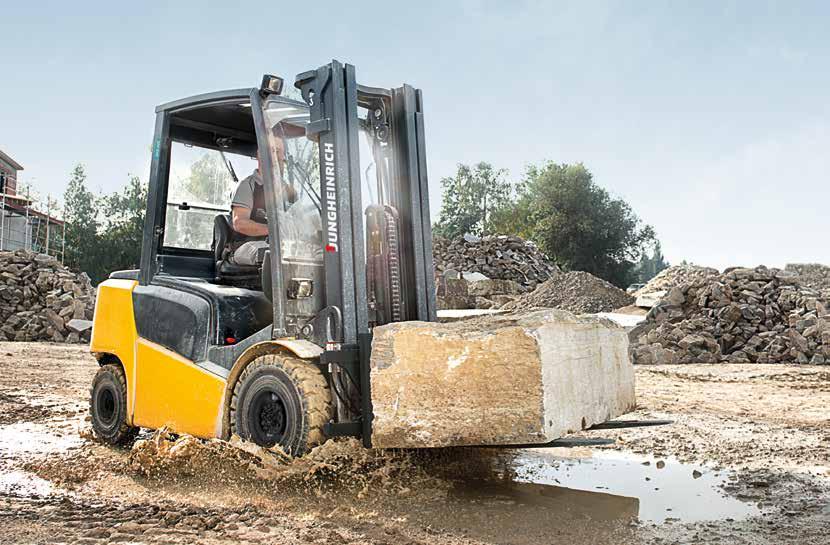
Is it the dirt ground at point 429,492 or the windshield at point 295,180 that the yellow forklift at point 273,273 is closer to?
the windshield at point 295,180

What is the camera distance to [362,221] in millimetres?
4688

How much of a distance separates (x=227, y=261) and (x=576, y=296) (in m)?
20.1

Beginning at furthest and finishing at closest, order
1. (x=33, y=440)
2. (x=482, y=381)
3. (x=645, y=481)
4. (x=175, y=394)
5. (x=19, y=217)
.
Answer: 1. (x=19, y=217)
2. (x=33, y=440)
3. (x=175, y=394)
4. (x=645, y=481)
5. (x=482, y=381)

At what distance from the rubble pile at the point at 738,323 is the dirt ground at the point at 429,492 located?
7.35 m

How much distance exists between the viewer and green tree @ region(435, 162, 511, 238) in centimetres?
5500

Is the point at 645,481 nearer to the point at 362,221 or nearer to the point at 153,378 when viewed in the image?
the point at 362,221

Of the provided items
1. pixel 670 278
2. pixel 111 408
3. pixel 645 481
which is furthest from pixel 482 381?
pixel 670 278

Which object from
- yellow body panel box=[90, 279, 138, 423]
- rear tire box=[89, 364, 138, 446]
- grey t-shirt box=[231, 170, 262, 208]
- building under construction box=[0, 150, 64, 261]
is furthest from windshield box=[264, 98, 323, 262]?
building under construction box=[0, 150, 64, 261]

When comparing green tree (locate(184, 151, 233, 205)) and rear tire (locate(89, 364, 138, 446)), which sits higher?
green tree (locate(184, 151, 233, 205))

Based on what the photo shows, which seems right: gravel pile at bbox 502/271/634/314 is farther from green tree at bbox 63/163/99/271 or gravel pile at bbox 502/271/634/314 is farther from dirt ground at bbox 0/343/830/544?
green tree at bbox 63/163/99/271

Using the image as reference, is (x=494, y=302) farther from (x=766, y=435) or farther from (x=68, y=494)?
(x=68, y=494)

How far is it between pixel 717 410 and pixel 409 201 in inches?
191

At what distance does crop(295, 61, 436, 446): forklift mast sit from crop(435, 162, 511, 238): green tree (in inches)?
1913

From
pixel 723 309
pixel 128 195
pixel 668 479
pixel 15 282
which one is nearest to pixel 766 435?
pixel 668 479
